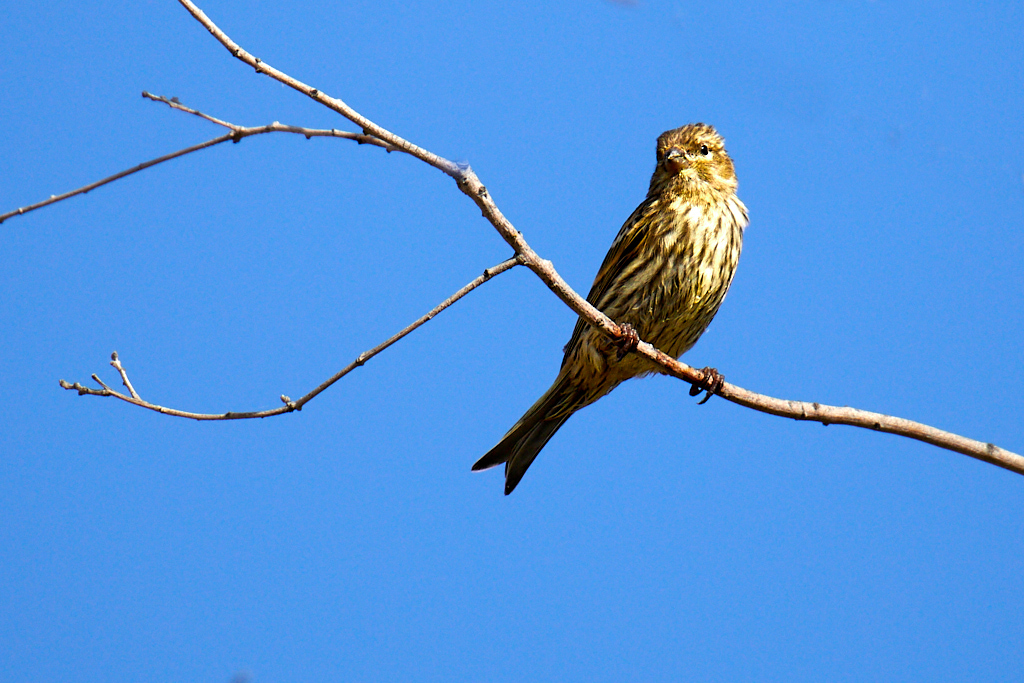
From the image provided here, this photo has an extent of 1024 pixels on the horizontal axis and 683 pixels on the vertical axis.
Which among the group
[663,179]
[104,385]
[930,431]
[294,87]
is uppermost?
[663,179]

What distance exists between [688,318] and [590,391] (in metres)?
0.86

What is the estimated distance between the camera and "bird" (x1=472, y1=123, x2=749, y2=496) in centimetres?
609

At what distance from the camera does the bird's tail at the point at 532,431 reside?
6211 mm

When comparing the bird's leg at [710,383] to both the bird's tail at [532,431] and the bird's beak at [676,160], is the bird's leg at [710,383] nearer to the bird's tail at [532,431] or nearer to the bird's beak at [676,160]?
the bird's tail at [532,431]

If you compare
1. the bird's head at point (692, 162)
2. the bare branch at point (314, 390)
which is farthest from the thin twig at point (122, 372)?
the bird's head at point (692, 162)

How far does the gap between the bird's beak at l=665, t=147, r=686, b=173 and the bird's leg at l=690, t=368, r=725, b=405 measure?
6.21ft

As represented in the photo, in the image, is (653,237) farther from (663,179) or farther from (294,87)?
(294,87)

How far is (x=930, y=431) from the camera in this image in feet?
14.4

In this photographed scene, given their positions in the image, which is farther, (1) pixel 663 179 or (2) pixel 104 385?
(1) pixel 663 179

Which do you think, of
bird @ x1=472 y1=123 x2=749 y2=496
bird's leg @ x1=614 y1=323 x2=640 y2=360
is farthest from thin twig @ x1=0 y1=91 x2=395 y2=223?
bird @ x1=472 y1=123 x2=749 y2=496

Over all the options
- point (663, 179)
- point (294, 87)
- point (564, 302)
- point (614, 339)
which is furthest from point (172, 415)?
point (663, 179)

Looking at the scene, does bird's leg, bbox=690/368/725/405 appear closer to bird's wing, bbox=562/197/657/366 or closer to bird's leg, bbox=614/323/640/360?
bird's leg, bbox=614/323/640/360

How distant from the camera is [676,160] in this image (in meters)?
6.62

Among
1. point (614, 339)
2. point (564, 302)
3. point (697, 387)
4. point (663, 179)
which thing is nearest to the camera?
point (564, 302)
